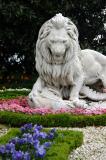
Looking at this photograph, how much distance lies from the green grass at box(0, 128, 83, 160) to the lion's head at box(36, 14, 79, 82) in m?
2.39

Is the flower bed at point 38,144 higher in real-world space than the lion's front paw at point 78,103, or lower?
higher

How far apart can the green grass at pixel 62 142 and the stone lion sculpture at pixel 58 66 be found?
214 cm

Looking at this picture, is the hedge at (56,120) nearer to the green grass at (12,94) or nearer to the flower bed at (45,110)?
the flower bed at (45,110)

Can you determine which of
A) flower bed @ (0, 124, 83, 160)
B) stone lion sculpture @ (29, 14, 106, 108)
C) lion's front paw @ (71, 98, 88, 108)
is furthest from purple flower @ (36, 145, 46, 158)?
lion's front paw @ (71, 98, 88, 108)

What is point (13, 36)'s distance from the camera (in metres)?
18.4

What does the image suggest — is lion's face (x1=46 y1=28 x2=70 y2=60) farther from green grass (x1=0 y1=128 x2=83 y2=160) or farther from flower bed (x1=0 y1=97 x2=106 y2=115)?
green grass (x1=0 y1=128 x2=83 y2=160)

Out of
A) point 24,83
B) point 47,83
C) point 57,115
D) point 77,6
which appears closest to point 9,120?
point 57,115

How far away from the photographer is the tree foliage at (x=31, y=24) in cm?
1805

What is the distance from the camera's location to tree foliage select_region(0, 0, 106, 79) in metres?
18.0

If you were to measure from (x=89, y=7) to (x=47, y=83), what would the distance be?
9.28 metres

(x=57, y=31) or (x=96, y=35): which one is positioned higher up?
(x=57, y=31)

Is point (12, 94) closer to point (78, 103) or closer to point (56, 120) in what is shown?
point (78, 103)

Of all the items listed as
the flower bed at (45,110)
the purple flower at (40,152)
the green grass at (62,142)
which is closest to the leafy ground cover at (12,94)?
the flower bed at (45,110)

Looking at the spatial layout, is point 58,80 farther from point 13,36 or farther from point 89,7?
point 89,7
